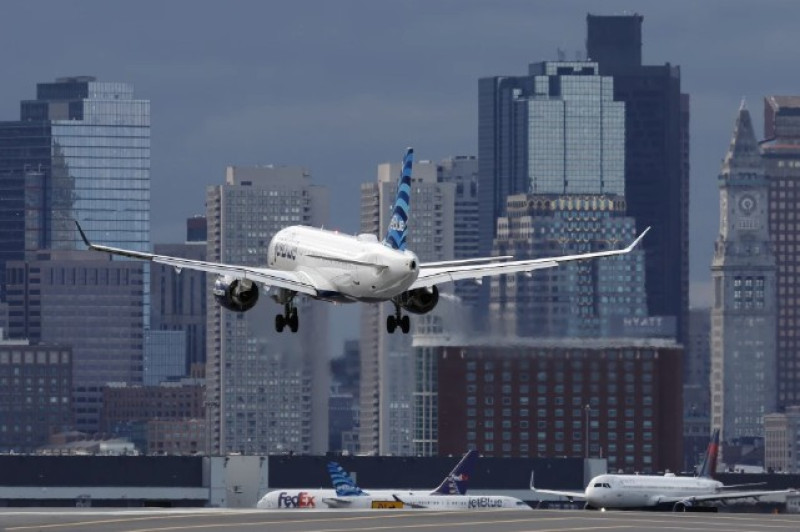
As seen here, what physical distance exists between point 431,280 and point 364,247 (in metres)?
4.70

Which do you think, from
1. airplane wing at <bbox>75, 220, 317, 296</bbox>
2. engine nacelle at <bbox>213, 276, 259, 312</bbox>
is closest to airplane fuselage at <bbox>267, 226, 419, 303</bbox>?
airplane wing at <bbox>75, 220, 317, 296</bbox>

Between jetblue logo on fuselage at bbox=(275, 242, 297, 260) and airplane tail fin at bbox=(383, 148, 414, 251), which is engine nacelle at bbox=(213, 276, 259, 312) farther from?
airplane tail fin at bbox=(383, 148, 414, 251)

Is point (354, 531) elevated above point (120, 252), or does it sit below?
below

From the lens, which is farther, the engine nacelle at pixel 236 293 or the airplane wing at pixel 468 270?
the engine nacelle at pixel 236 293

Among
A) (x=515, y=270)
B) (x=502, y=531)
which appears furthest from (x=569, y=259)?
(x=502, y=531)

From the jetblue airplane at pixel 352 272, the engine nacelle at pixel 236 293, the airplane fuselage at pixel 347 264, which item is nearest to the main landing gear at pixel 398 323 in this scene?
the jetblue airplane at pixel 352 272

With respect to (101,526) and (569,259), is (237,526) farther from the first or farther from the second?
(569,259)

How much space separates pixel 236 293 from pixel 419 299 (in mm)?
12628

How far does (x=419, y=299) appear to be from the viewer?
7431 inches

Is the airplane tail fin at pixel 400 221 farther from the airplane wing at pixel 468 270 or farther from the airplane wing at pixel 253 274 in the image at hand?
the airplane wing at pixel 253 274

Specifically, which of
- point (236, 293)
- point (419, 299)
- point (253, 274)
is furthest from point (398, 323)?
point (236, 293)

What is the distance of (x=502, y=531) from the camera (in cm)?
19600

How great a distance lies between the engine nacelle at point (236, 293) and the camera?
7589 inches

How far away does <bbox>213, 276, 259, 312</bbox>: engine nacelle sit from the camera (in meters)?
193
